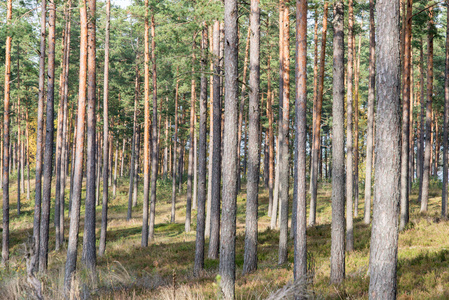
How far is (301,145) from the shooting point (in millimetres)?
8117

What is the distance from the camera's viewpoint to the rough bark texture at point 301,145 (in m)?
7.96

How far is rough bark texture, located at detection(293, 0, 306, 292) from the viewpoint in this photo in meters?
7.96

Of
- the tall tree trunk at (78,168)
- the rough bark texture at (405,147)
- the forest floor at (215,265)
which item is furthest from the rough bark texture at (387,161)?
the rough bark texture at (405,147)

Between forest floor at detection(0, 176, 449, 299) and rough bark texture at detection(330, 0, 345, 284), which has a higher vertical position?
rough bark texture at detection(330, 0, 345, 284)

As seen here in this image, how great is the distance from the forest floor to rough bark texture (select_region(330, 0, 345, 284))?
62cm

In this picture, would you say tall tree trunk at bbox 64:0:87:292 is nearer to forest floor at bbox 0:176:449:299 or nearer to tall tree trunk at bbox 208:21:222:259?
forest floor at bbox 0:176:449:299

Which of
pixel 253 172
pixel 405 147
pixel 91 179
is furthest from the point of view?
pixel 405 147

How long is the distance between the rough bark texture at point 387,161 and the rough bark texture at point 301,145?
3009mm

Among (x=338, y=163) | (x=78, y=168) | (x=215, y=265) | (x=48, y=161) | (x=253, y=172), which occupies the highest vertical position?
(x=338, y=163)

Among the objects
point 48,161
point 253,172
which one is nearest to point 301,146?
point 253,172

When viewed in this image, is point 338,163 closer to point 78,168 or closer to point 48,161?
point 78,168

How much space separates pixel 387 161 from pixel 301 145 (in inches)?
129

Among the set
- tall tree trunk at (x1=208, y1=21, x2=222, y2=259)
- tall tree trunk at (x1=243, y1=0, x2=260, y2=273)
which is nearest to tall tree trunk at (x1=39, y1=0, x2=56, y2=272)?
tall tree trunk at (x1=208, y1=21, x2=222, y2=259)

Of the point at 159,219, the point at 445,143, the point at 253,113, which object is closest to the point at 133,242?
the point at 159,219
